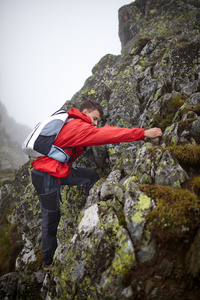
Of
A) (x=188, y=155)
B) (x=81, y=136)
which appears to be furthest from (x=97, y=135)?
(x=188, y=155)

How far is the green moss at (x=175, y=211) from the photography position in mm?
3498

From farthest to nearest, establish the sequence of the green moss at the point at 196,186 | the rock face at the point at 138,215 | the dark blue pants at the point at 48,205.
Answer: the dark blue pants at the point at 48,205 → the green moss at the point at 196,186 → the rock face at the point at 138,215

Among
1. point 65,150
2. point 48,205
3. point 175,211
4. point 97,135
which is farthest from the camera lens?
point 48,205

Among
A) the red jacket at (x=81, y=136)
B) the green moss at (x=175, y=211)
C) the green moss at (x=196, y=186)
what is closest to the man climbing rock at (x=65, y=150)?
the red jacket at (x=81, y=136)

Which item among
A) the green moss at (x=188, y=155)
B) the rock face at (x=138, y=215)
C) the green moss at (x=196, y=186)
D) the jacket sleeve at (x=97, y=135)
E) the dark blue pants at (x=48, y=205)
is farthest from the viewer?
the dark blue pants at (x=48, y=205)

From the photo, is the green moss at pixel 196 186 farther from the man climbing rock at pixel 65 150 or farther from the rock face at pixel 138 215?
the man climbing rock at pixel 65 150

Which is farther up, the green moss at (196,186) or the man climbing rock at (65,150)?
the man climbing rock at (65,150)

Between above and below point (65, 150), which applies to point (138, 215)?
below

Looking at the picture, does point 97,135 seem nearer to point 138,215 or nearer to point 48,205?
point 138,215

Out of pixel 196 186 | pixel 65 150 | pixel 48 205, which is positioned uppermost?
pixel 65 150

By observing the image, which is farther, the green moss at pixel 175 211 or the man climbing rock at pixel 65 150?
the man climbing rock at pixel 65 150

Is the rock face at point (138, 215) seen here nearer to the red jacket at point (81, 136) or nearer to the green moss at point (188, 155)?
the green moss at point (188, 155)

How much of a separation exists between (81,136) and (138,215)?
3.32 metres

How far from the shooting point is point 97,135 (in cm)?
542
